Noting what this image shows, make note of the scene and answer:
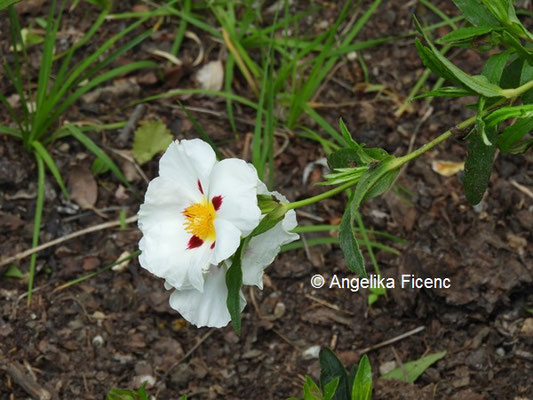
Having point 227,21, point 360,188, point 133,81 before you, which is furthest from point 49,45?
point 360,188

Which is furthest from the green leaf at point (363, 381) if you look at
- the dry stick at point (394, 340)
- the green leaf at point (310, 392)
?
the dry stick at point (394, 340)

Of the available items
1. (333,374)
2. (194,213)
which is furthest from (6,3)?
(333,374)

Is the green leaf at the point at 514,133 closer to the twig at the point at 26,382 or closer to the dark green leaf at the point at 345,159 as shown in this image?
the dark green leaf at the point at 345,159

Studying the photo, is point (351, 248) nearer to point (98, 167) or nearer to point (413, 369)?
point (413, 369)

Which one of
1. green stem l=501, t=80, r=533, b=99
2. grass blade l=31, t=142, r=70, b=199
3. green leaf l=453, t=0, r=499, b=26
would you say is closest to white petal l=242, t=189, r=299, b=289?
green stem l=501, t=80, r=533, b=99

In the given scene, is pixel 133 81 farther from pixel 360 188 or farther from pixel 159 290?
pixel 360 188

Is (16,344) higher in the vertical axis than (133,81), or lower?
lower
